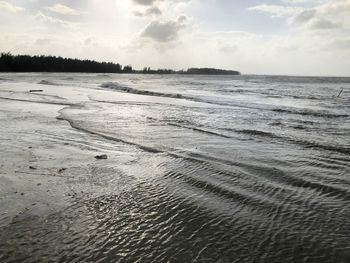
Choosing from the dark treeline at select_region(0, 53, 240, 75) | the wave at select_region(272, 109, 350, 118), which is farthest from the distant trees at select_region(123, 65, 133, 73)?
the wave at select_region(272, 109, 350, 118)

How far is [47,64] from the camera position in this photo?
8875 centimetres

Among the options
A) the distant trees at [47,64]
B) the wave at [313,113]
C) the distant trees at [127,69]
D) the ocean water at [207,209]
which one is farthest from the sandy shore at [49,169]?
the distant trees at [127,69]

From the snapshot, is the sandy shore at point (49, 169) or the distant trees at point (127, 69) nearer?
the sandy shore at point (49, 169)

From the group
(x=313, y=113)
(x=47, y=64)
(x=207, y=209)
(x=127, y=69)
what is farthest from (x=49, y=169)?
(x=127, y=69)

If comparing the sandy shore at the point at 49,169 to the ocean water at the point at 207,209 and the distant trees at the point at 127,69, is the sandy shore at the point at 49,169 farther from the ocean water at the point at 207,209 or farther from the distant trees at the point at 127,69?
the distant trees at the point at 127,69

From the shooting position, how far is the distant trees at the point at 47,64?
7562cm

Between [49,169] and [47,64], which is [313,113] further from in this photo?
[47,64]

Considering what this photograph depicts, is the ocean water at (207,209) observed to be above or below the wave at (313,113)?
below

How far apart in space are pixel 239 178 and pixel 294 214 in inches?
62.1

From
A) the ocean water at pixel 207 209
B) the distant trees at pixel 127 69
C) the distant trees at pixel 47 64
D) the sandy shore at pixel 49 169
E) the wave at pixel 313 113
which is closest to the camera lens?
the ocean water at pixel 207 209

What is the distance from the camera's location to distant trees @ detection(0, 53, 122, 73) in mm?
75625

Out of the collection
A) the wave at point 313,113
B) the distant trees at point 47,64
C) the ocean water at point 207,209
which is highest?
the distant trees at point 47,64

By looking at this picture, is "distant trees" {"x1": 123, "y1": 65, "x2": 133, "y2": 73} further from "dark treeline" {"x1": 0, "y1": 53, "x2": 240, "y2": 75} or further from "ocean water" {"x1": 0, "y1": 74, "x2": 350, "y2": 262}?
"ocean water" {"x1": 0, "y1": 74, "x2": 350, "y2": 262}

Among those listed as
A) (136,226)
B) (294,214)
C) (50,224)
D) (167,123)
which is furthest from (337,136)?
(50,224)
